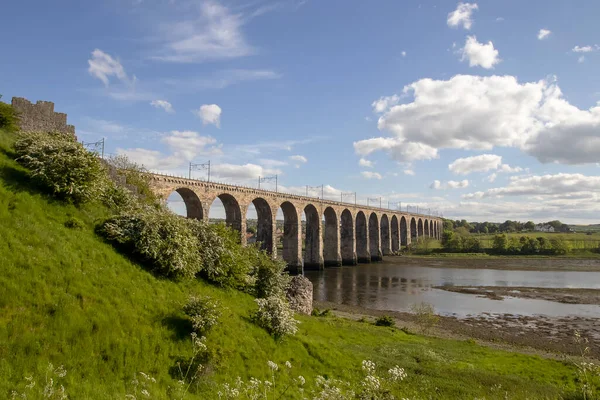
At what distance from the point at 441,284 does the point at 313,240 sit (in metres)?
25.0

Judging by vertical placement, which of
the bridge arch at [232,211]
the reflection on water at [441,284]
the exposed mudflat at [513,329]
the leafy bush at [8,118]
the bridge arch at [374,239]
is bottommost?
the reflection on water at [441,284]

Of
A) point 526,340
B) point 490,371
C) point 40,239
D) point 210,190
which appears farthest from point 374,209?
point 40,239

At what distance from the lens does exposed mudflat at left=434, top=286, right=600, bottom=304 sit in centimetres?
4256

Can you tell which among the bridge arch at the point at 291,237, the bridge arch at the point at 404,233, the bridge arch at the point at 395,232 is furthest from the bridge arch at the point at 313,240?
the bridge arch at the point at 404,233

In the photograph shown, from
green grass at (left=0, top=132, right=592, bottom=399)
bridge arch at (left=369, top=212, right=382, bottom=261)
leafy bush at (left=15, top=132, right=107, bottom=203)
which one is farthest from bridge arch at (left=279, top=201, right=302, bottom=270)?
leafy bush at (left=15, top=132, right=107, bottom=203)

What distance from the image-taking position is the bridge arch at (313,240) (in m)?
69.4

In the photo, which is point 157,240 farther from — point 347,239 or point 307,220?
point 347,239

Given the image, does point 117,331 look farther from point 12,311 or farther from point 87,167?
point 87,167

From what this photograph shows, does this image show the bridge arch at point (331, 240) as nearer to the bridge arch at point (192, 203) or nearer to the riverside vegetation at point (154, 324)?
the bridge arch at point (192, 203)

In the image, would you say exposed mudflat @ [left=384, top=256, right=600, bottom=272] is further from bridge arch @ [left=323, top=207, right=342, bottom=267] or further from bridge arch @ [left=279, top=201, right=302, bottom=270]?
bridge arch @ [left=279, top=201, right=302, bottom=270]

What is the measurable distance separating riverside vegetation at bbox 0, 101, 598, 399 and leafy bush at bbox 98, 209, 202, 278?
0.17 ft

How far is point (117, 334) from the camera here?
960cm

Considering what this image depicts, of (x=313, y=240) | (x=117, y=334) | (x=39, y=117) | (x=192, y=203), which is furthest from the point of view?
(x=313, y=240)

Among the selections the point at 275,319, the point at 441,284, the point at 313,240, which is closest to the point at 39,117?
the point at 275,319
